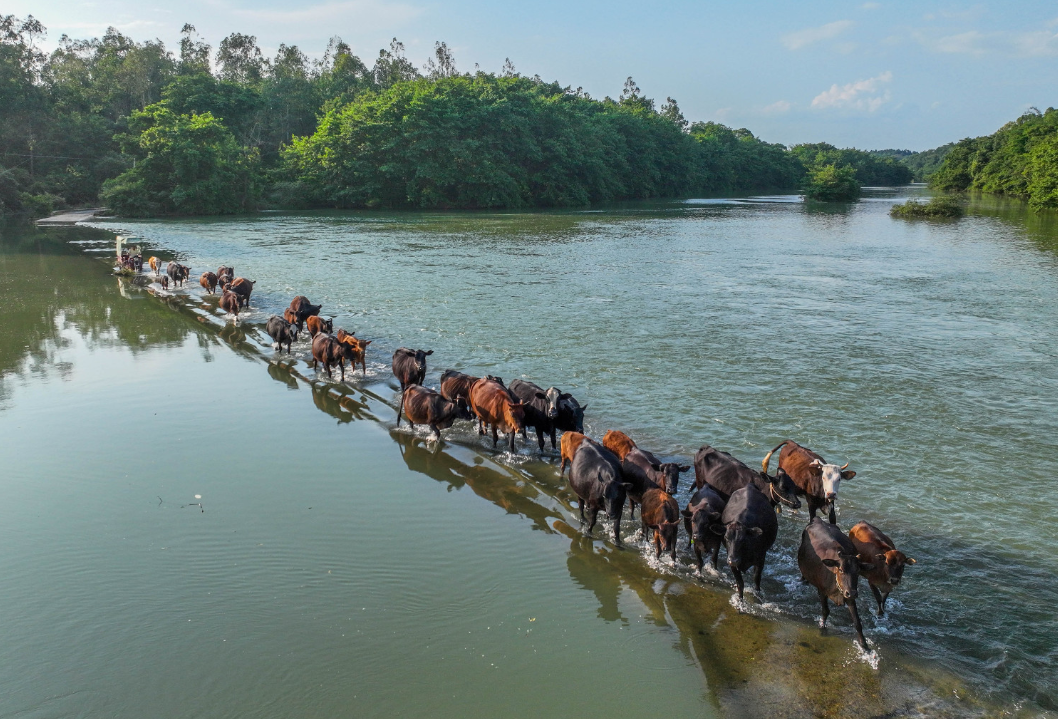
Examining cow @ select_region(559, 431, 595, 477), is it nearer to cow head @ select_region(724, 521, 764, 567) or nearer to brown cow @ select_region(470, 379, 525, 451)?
brown cow @ select_region(470, 379, 525, 451)

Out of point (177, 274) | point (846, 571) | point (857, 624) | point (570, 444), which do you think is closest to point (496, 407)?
point (570, 444)

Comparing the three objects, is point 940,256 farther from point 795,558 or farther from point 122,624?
point 122,624

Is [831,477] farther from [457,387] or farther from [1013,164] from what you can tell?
[1013,164]

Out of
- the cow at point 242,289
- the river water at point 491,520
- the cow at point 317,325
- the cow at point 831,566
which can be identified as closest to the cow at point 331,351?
the river water at point 491,520

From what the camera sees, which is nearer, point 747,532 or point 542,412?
point 747,532

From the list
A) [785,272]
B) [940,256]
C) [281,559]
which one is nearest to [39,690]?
[281,559]
